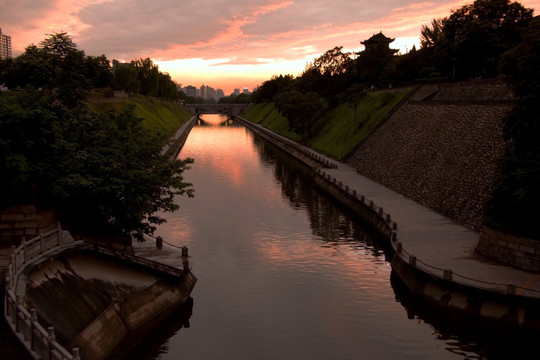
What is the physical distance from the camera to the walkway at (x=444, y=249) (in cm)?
2384

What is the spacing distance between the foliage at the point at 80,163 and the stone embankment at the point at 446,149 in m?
21.1

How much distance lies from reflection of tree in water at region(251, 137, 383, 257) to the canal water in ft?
0.49

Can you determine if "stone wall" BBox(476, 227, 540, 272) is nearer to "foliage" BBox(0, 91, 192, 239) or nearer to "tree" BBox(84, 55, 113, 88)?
"foliage" BBox(0, 91, 192, 239)

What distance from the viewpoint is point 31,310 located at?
16.1 meters

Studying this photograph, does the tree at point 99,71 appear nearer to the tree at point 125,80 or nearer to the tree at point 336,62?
the tree at point 125,80

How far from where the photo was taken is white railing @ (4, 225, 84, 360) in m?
15.3

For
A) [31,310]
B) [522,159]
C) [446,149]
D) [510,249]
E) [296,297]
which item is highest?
[522,159]

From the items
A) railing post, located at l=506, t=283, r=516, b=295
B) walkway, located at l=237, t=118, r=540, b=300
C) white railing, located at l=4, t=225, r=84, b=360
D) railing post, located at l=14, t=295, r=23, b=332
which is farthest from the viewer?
walkway, located at l=237, t=118, r=540, b=300

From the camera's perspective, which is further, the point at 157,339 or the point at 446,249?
the point at 446,249

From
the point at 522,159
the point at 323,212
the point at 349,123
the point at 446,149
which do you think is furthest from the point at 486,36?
the point at 522,159

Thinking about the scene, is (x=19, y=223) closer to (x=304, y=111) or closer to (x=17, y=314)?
(x=17, y=314)

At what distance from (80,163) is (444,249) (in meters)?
20.5

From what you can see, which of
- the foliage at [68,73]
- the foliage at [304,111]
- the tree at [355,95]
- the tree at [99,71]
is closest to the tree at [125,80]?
the foliage at [68,73]

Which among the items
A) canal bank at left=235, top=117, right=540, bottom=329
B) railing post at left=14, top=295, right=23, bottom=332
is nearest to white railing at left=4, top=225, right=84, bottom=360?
railing post at left=14, top=295, right=23, bottom=332
